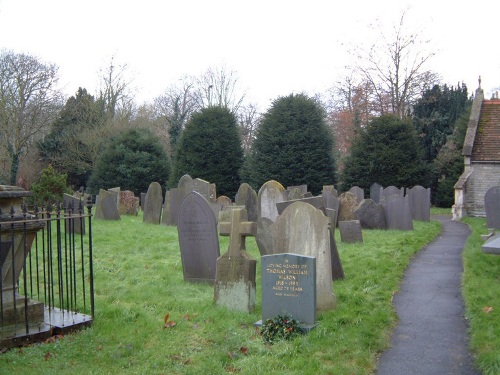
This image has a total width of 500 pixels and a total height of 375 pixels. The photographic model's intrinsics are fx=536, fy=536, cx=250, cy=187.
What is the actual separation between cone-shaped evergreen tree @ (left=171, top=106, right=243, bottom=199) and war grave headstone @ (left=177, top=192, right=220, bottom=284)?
2221 centimetres

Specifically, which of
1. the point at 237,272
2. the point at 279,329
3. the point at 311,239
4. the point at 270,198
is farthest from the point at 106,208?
the point at 279,329

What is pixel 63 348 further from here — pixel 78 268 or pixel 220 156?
pixel 220 156

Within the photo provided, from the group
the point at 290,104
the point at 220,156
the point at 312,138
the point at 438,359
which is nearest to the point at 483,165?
the point at 312,138

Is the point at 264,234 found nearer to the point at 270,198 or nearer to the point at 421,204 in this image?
the point at 270,198

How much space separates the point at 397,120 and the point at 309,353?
25591 mm

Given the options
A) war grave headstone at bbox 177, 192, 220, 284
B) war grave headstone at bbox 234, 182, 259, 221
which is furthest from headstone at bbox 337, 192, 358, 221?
war grave headstone at bbox 177, 192, 220, 284

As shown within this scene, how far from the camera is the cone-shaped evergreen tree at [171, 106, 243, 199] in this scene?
32000mm

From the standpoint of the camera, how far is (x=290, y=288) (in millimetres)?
6793

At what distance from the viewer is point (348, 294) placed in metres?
8.35

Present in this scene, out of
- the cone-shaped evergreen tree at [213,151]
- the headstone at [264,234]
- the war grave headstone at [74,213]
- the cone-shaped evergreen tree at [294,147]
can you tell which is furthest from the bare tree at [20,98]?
the headstone at [264,234]

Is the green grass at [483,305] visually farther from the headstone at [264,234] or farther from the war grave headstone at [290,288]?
the headstone at [264,234]

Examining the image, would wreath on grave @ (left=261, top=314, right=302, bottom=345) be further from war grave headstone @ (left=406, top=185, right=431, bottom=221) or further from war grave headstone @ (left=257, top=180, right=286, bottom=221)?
war grave headstone @ (left=406, top=185, right=431, bottom=221)

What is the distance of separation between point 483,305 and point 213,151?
83.3 feet

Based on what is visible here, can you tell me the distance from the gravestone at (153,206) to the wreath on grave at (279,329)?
13.3 metres
